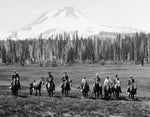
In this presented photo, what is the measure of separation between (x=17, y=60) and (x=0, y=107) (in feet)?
457

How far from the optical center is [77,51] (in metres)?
164

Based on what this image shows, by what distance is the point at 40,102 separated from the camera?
2616 centimetres

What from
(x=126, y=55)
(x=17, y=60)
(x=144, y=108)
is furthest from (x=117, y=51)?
(x=144, y=108)

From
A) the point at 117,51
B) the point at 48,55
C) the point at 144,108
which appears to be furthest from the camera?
the point at 48,55

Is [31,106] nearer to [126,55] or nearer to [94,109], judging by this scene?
[94,109]

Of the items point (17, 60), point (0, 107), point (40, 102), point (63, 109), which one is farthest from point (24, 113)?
point (17, 60)

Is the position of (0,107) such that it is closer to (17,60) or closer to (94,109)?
(94,109)

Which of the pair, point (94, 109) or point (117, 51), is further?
point (117, 51)

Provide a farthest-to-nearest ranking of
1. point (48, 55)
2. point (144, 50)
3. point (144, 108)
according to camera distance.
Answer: point (48, 55) < point (144, 50) < point (144, 108)

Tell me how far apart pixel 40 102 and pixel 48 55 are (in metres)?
145

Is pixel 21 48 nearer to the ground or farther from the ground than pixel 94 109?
farther from the ground

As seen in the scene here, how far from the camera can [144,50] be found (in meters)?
146

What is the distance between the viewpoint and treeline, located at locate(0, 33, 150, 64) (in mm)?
148375

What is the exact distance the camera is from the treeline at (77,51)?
5842 inches
